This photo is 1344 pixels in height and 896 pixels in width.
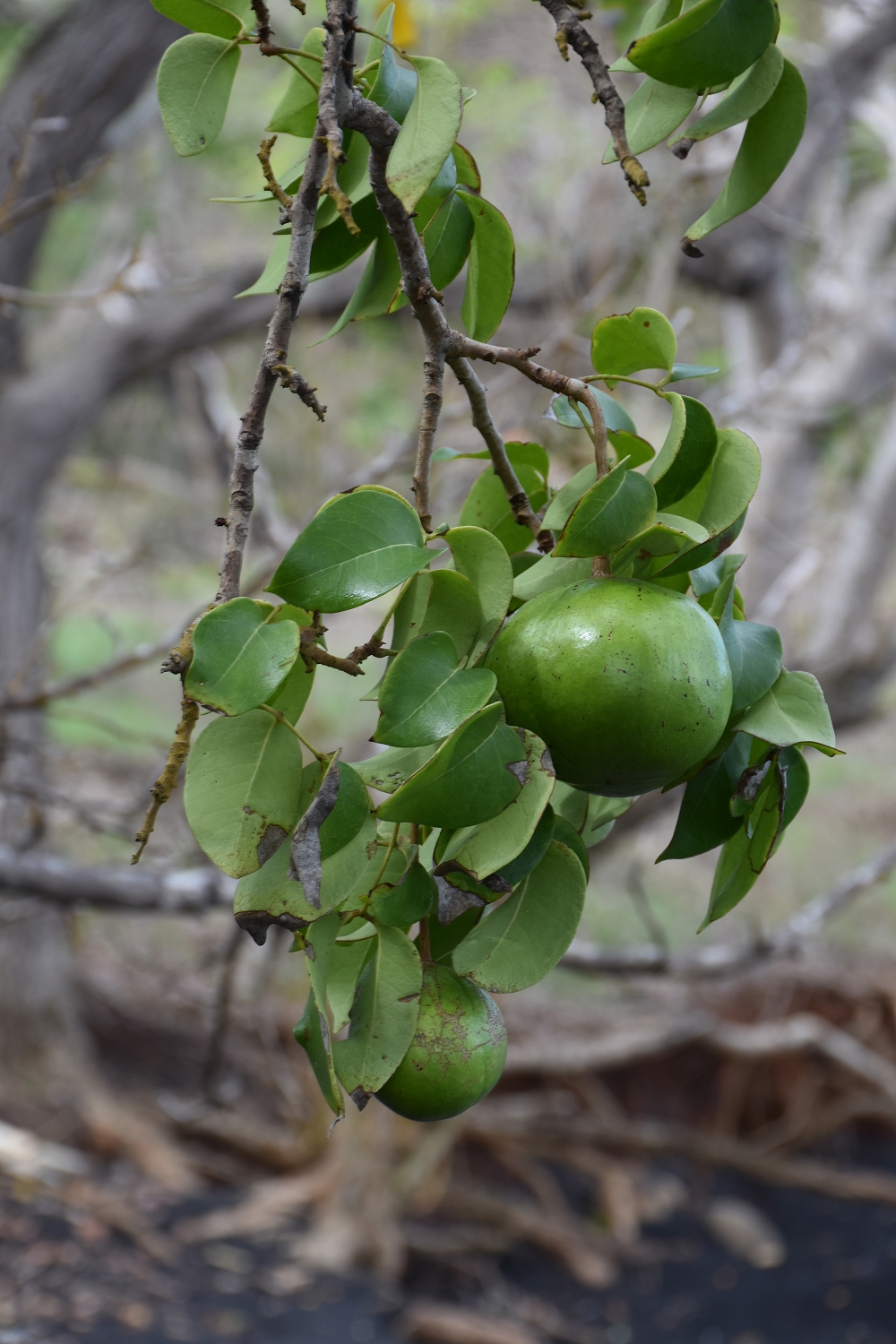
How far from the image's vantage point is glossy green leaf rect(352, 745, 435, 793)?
0.38 metres

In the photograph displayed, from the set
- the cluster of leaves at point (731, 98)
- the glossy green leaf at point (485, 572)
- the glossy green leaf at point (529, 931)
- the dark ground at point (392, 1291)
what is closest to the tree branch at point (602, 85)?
the cluster of leaves at point (731, 98)

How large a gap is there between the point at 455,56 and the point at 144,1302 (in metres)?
3.84

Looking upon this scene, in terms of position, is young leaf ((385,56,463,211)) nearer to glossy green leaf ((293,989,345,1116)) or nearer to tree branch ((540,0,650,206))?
tree branch ((540,0,650,206))

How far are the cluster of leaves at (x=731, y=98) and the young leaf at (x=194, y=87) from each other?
0.15 metres

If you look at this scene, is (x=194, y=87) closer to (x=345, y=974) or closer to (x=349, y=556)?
(x=349, y=556)

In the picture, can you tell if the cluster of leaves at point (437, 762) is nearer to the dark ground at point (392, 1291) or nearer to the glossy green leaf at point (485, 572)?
the glossy green leaf at point (485, 572)

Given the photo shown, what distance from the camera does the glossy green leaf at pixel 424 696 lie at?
1.11ft

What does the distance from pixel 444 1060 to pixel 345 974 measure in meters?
0.05

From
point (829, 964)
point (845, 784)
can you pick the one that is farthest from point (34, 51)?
point (845, 784)

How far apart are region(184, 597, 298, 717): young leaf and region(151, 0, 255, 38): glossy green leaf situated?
248 mm

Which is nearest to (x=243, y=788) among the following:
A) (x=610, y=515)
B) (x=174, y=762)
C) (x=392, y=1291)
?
(x=174, y=762)

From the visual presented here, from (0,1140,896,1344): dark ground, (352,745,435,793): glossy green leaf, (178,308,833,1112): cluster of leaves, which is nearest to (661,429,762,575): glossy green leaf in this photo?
(178,308,833,1112): cluster of leaves

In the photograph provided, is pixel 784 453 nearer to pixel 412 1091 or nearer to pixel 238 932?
pixel 238 932

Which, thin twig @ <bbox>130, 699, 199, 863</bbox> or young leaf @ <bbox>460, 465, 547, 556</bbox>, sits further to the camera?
young leaf @ <bbox>460, 465, 547, 556</bbox>
